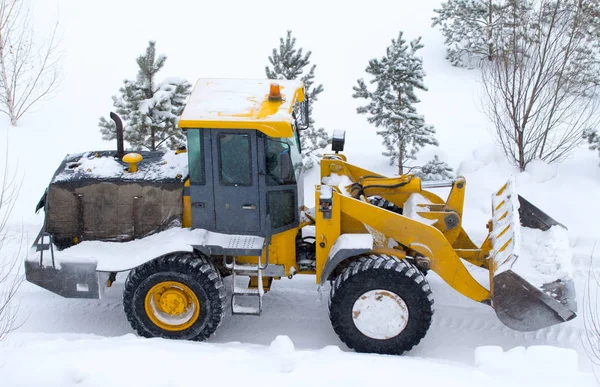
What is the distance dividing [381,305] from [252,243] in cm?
147

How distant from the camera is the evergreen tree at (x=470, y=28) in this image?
16.2 meters

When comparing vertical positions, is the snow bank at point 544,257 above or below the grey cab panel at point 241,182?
below

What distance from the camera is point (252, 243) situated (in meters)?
6.74

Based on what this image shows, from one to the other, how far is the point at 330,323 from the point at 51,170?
719 cm

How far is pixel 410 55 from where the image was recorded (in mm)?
10734

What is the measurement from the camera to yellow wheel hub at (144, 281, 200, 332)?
679 cm

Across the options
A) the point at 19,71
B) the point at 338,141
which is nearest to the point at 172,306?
the point at 338,141

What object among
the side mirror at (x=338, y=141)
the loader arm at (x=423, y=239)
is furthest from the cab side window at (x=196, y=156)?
the side mirror at (x=338, y=141)

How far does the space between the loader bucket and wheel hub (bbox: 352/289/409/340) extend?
939mm

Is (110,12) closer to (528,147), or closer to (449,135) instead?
(449,135)

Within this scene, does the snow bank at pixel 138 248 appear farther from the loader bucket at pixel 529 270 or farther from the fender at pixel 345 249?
the loader bucket at pixel 529 270

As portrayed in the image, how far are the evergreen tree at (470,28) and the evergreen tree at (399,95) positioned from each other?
589cm

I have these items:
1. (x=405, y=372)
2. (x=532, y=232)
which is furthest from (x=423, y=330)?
(x=532, y=232)

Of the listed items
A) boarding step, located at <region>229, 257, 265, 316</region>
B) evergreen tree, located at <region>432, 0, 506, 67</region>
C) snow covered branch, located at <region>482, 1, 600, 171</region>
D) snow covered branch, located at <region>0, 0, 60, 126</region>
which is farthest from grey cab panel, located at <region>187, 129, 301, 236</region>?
evergreen tree, located at <region>432, 0, 506, 67</region>
